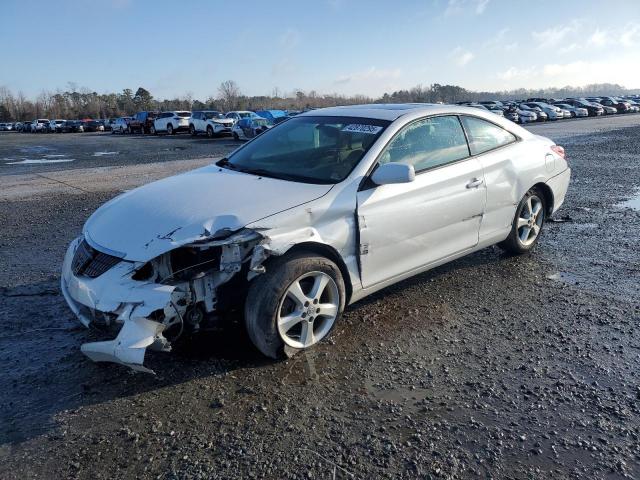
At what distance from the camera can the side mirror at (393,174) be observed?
3.54m

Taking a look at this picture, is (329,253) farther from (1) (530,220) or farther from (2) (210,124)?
(2) (210,124)

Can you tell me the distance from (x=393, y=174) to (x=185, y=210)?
147 centimetres

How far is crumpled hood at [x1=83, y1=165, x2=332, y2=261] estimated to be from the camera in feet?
10.1

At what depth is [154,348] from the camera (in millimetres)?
2922

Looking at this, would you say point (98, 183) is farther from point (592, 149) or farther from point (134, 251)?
point (592, 149)

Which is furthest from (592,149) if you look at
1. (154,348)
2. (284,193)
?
(154,348)

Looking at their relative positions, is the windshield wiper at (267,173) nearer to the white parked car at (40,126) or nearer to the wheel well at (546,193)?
the wheel well at (546,193)

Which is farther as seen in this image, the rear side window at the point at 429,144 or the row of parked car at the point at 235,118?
the row of parked car at the point at 235,118

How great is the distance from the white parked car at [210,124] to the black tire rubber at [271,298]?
28474mm

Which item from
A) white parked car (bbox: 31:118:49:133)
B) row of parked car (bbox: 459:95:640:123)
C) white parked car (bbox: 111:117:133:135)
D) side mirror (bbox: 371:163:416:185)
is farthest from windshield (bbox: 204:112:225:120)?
white parked car (bbox: 31:118:49:133)

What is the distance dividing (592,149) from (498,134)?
524 inches

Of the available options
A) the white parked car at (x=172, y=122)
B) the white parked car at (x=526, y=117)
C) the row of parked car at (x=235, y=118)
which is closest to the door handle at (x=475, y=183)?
the row of parked car at (x=235, y=118)

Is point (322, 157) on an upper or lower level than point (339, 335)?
upper

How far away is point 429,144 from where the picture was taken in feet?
13.8
